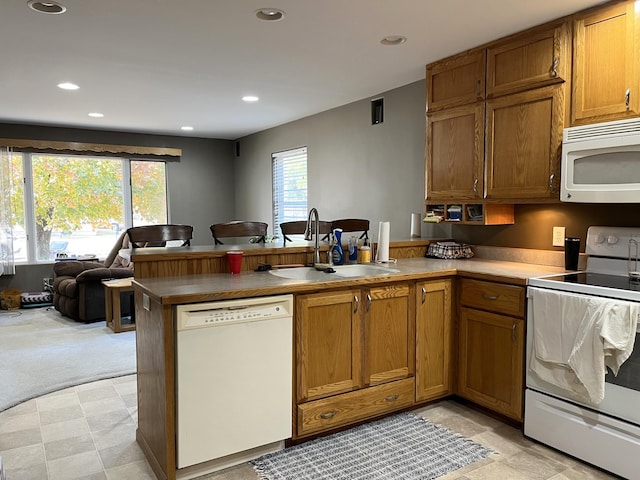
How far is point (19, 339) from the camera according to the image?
4.64 m

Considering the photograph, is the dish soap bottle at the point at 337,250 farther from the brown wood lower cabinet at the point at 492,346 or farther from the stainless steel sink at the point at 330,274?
the brown wood lower cabinet at the point at 492,346

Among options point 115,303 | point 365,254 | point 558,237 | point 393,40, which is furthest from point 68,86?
point 558,237

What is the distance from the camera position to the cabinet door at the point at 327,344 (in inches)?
97.4

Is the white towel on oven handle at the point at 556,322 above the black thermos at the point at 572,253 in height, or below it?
below

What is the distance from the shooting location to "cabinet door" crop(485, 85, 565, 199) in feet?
9.02

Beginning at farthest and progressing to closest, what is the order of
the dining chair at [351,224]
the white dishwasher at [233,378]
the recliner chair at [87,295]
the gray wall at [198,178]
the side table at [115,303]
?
the gray wall at [198,178], the recliner chair at [87,295], the side table at [115,303], the dining chair at [351,224], the white dishwasher at [233,378]

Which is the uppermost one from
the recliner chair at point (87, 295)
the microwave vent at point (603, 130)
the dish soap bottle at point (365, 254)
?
the microwave vent at point (603, 130)

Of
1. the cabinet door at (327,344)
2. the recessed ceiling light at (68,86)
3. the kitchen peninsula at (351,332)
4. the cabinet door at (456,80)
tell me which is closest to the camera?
the kitchen peninsula at (351,332)

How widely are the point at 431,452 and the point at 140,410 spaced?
157 centimetres

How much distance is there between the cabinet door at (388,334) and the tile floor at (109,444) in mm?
415

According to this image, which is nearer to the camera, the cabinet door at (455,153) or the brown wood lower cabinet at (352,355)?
the brown wood lower cabinet at (352,355)

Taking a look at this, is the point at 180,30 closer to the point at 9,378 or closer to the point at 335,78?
the point at 335,78

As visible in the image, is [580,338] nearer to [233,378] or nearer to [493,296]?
[493,296]

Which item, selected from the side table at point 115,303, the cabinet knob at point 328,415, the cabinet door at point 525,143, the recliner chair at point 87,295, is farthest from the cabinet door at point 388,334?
the recliner chair at point 87,295
